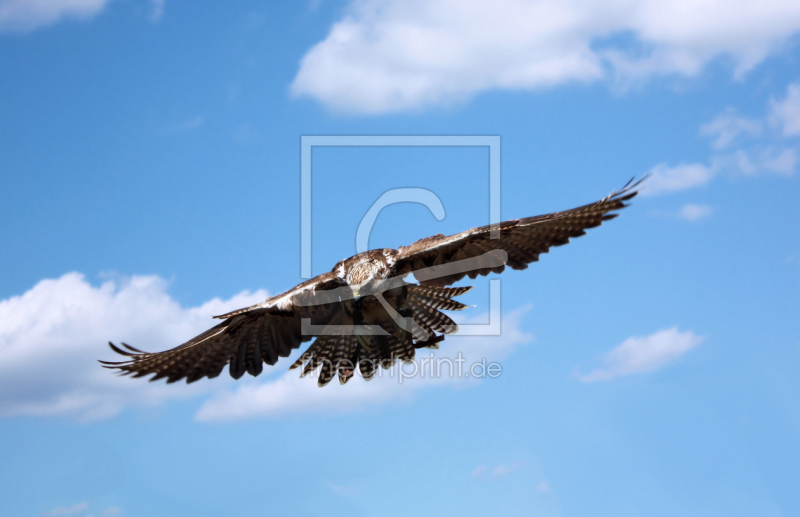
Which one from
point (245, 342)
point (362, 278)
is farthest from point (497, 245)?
point (245, 342)

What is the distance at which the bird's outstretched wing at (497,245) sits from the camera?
9180 mm

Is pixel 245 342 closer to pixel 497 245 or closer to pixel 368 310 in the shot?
pixel 368 310

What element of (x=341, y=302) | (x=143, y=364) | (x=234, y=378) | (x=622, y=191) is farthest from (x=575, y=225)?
(x=143, y=364)

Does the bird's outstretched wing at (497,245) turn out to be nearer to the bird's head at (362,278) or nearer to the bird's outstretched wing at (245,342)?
the bird's head at (362,278)

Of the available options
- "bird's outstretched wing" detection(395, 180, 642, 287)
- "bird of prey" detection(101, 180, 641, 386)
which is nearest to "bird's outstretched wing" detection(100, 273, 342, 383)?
"bird of prey" detection(101, 180, 641, 386)

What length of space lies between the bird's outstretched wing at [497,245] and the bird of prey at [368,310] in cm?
1

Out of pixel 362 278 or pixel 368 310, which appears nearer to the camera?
pixel 362 278

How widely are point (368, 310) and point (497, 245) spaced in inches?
80.7

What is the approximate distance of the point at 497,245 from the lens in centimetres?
965

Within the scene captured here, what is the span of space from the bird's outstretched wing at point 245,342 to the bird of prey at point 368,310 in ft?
0.05

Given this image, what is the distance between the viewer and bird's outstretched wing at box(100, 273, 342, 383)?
9633 millimetres

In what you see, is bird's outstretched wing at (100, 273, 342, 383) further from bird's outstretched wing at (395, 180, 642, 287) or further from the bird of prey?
bird's outstretched wing at (395, 180, 642, 287)

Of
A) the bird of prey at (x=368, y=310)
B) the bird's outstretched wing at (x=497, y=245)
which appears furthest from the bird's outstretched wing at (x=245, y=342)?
the bird's outstretched wing at (x=497, y=245)

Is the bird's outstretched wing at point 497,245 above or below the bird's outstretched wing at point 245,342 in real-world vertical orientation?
above
